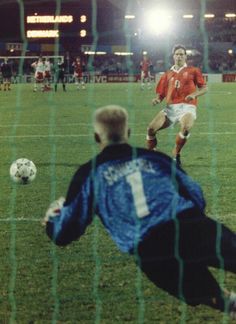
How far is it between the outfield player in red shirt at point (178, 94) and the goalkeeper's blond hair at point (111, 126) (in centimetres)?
766

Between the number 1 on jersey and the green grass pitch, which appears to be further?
the green grass pitch

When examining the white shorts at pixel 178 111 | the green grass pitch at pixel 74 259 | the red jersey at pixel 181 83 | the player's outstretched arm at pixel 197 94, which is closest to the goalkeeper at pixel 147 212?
the green grass pitch at pixel 74 259

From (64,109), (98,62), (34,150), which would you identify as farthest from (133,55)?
(34,150)

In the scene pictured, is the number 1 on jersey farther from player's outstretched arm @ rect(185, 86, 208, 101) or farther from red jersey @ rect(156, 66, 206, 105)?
red jersey @ rect(156, 66, 206, 105)

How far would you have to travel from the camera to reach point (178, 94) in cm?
1205

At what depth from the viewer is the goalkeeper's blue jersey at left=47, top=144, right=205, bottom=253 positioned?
13.1 ft

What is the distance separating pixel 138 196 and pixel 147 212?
0.33ft

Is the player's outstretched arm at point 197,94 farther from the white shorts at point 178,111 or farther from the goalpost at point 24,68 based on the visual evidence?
the goalpost at point 24,68

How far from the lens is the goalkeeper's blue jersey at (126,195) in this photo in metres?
4.01

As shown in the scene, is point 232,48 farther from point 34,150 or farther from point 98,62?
point 34,150

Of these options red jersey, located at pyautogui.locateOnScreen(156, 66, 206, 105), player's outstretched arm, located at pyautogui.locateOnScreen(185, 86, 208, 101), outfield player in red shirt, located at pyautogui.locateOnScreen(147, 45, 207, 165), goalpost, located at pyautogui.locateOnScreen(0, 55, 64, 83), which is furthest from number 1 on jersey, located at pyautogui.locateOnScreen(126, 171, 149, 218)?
goalpost, located at pyautogui.locateOnScreen(0, 55, 64, 83)

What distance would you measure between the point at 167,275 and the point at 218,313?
94cm

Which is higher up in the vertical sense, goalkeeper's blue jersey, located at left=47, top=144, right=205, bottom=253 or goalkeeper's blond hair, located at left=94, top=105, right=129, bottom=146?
goalkeeper's blond hair, located at left=94, top=105, right=129, bottom=146

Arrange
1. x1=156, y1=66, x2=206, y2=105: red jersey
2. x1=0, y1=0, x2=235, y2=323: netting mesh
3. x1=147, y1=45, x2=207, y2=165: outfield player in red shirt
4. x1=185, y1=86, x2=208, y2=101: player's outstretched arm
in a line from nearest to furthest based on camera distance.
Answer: x1=0, y1=0, x2=235, y2=323: netting mesh < x1=185, y1=86, x2=208, y2=101: player's outstretched arm < x1=147, y1=45, x2=207, y2=165: outfield player in red shirt < x1=156, y1=66, x2=206, y2=105: red jersey
